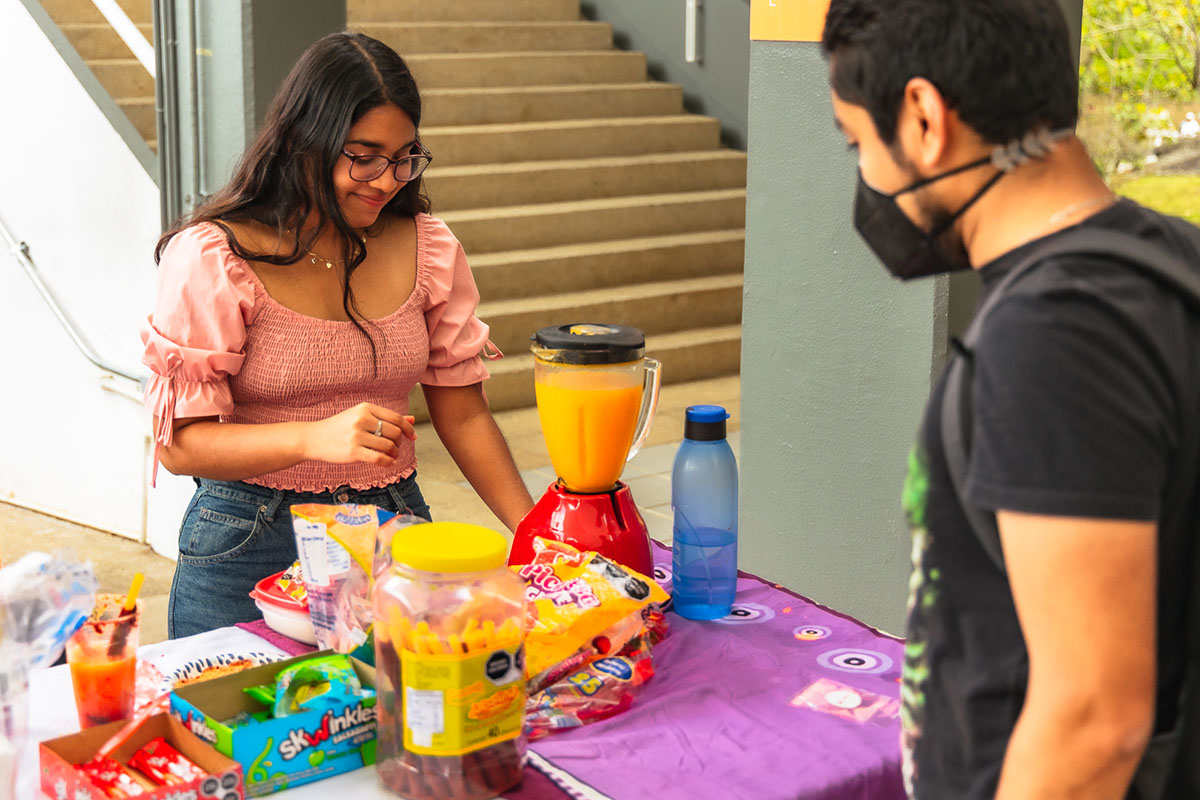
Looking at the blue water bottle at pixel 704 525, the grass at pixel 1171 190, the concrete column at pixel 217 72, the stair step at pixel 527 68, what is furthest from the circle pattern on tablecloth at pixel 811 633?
the stair step at pixel 527 68

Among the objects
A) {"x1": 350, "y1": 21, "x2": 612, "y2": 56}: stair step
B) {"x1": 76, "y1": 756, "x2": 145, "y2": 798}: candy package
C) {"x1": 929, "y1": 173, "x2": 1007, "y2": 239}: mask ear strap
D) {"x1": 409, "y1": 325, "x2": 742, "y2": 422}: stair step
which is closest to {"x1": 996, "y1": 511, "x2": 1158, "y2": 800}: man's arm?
{"x1": 929, "y1": 173, "x2": 1007, "y2": 239}: mask ear strap

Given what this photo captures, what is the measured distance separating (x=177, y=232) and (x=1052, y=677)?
159cm

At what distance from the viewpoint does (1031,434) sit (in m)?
0.89

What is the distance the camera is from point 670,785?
1362mm

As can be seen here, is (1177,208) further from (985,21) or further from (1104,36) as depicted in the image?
(985,21)

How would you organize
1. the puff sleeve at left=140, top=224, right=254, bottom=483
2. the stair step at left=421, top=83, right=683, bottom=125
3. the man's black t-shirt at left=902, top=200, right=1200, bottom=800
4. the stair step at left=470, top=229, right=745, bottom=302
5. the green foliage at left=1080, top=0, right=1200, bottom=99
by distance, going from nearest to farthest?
the man's black t-shirt at left=902, top=200, right=1200, bottom=800 < the puff sleeve at left=140, top=224, right=254, bottom=483 < the green foliage at left=1080, top=0, right=1200, bottom=99 < the stair step at left=470, top=229, right=745, bottom=302 < the stair step at left=421, top=83, right=683, bottom=125

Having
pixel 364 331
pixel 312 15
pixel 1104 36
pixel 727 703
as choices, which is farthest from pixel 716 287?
pixel 727 703

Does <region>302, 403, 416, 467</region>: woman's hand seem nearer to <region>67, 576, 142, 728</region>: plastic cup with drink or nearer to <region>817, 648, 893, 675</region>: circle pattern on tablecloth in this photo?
<region>67, 576, 142, 728</region>: plastic cup with drink

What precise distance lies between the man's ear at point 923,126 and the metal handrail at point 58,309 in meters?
3.68

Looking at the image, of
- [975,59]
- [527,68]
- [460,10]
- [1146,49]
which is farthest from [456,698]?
[460,10]

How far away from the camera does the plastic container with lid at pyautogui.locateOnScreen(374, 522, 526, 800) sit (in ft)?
4.09

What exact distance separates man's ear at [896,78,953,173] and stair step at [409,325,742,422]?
15.4 ft

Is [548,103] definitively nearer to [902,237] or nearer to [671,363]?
[671,363]

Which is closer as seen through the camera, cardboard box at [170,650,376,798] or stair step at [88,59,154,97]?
cardboard box at [170,650,376,798]
